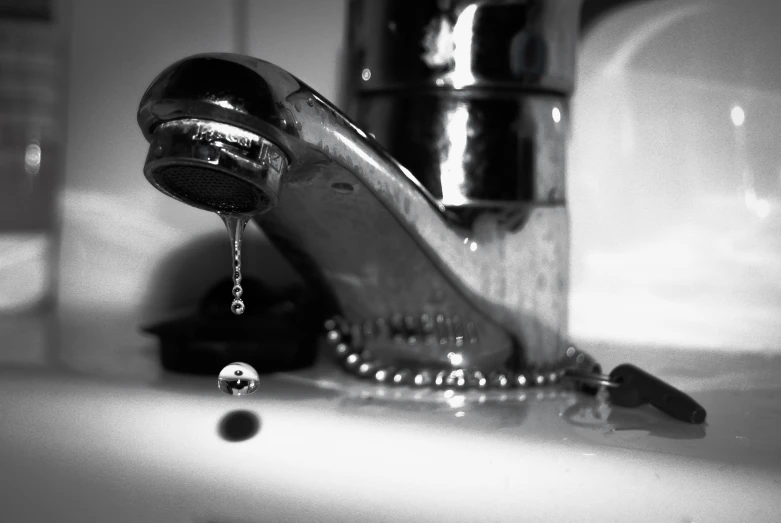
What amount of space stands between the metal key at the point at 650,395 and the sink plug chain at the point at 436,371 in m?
0.03

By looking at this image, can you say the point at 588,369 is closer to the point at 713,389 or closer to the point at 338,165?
the point at 713,389

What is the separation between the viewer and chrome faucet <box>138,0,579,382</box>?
0.45 meters

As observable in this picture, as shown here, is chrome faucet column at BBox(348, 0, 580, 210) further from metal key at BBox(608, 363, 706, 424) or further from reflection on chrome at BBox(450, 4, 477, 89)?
metal key at BBox(608, 363, 706, 424)

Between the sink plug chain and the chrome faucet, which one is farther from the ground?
the chrome faucet

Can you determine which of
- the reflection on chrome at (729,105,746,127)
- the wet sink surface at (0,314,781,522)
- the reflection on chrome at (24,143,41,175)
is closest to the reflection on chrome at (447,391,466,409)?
the wet sink surface at (0,314,781,522)

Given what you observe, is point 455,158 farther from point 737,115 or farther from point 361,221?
point 737,115

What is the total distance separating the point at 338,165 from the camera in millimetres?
390

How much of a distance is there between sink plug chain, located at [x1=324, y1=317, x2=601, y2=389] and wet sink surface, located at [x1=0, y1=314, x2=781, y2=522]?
1cm

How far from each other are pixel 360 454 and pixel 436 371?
116 millimetres

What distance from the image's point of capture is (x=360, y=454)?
0.37 m

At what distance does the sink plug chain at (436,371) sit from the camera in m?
0.47

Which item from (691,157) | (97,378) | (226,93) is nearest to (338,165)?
(226,93)

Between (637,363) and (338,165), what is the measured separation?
0.98ft

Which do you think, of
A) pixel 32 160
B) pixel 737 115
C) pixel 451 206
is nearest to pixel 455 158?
pixel 451 206
